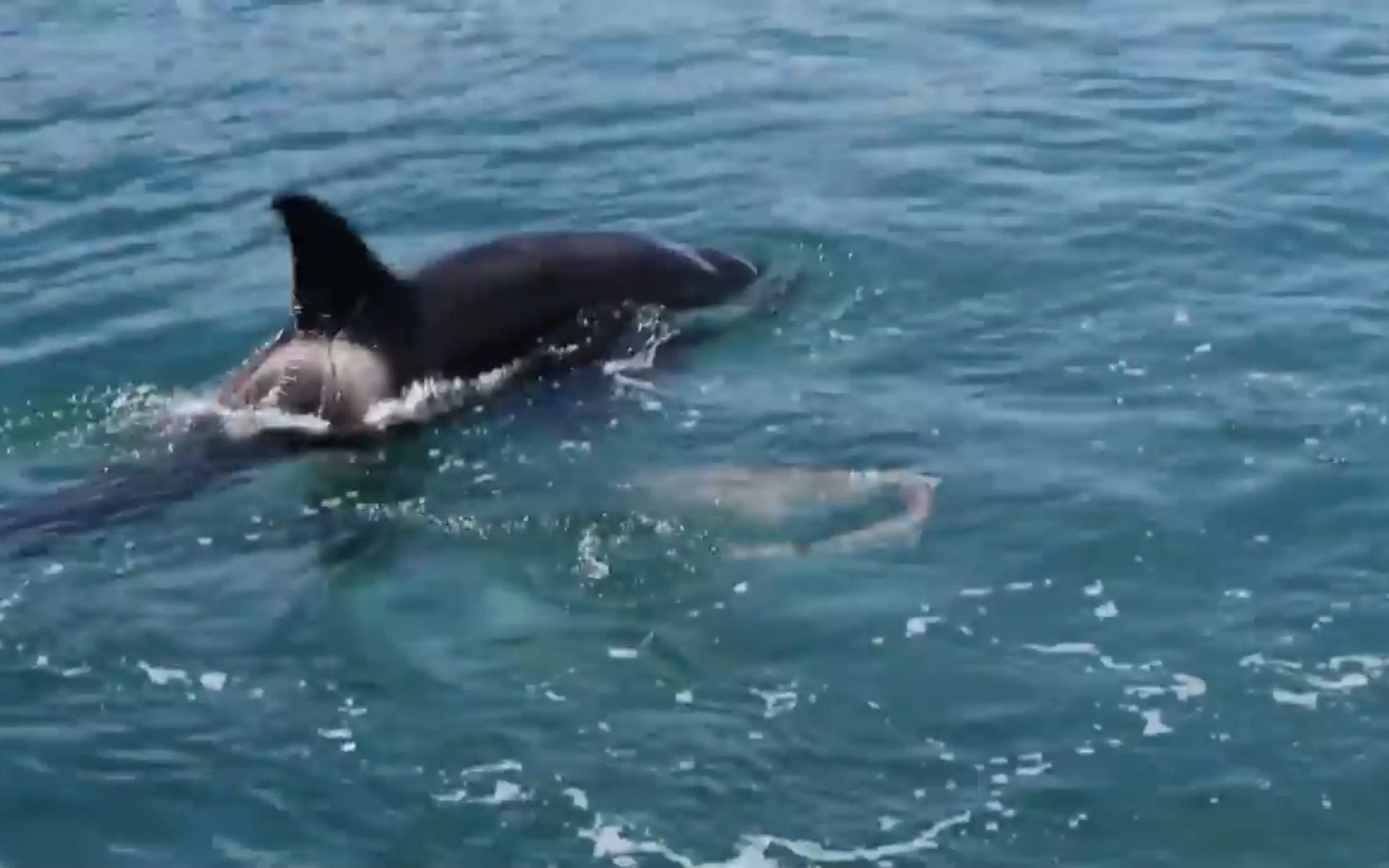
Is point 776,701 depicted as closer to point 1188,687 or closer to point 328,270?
point 1188,687

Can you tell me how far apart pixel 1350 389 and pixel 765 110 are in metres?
9.46

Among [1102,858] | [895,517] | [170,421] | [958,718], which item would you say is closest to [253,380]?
[170,421]

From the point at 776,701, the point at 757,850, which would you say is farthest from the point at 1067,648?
the point at 757,850

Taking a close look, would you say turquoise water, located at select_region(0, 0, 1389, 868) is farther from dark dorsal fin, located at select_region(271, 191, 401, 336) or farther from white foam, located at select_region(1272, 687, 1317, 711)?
dark dorsal fin, located at select_region(271, 191, 401, 336)

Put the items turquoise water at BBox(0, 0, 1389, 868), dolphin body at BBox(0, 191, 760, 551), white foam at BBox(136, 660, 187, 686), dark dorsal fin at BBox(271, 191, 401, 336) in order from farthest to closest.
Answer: dark dorsal fin at BBox(271, 191, 401, 336), dolphin body at BBox(0, 191, 760, 551), white foam at BBox(136, 660, 187, 686), turquoise water at BBox(0, 0, 1389, 868)

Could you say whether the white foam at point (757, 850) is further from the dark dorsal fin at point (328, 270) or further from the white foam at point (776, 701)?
the dark dorsal fin at point (328, 270)

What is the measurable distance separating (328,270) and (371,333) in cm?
62

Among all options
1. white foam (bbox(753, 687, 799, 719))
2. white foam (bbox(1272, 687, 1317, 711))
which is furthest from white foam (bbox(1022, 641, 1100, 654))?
white foam (bbox(753, 687, 799, 719))

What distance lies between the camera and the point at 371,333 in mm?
16312

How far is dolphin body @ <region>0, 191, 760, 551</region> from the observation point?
15.3 metres

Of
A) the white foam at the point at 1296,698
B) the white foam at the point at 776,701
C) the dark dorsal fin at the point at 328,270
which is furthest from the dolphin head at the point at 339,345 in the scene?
the white foam at the point at 1296,698

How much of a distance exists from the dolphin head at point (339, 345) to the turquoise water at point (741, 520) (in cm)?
67

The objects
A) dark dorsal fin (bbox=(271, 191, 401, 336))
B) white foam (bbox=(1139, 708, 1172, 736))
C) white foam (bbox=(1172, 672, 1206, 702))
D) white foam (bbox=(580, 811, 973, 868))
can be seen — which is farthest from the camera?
dark dorsal fin (bbox=(271, 191, 401, 336))

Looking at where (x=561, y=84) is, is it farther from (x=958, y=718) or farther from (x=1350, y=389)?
(x=958, y=718)
